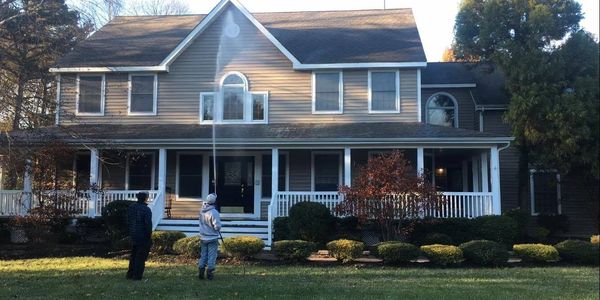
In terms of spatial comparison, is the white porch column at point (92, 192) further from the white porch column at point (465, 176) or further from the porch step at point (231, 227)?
the white porch column at point (465, 176)

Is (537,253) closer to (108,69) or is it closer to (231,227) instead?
(231,227)

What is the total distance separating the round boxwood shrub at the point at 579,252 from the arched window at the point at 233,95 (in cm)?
1047

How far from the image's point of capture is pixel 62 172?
61.3 ft

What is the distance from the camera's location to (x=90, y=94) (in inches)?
758

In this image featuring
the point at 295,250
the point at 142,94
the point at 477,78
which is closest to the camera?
the point at 295,250

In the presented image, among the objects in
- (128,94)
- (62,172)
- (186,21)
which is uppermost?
(186,21)

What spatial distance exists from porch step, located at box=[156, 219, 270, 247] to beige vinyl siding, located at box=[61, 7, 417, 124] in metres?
3.95

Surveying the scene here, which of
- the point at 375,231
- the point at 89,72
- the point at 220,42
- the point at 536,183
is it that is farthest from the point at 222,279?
the point at 536,183

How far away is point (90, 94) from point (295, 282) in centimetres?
1264

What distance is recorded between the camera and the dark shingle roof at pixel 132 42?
19.3 m

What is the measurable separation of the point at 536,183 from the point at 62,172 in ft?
55.5

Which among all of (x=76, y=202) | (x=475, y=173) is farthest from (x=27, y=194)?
(x=475, y=173)

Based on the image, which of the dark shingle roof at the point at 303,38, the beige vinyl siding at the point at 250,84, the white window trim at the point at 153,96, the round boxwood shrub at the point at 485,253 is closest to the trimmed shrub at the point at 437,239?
the round boxwood shrub at the point at 485,253

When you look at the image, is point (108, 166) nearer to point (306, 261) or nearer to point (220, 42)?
point (220, 42)
